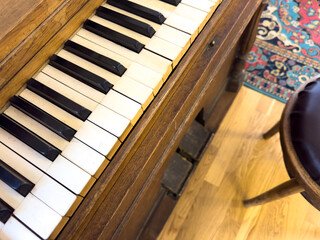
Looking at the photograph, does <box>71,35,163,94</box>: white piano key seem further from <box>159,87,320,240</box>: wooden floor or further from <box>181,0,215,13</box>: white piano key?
<box>159,87,320,240</box>: wooden floor

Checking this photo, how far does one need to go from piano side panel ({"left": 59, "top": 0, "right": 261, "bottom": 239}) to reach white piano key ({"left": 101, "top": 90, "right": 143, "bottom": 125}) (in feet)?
0.12

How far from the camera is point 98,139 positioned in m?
0.68

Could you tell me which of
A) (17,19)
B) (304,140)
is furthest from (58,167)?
(304,140)

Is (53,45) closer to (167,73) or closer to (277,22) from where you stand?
(167,73)

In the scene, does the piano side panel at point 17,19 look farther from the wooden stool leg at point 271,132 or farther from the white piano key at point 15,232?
the wooden stool leg at point 271,132

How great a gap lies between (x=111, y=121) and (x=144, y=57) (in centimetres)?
21

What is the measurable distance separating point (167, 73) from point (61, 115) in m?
0.31

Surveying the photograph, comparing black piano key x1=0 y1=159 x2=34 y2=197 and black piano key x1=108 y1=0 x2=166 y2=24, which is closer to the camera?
black piano key x1=0 y1=159 x2=34 y2=197

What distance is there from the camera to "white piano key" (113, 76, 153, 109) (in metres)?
0.72

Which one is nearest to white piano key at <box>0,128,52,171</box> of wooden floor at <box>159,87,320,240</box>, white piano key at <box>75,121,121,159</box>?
white piano key at <box>75,121,121,159</box>

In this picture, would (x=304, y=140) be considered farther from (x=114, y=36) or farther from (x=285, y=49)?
(x=285, y=49)

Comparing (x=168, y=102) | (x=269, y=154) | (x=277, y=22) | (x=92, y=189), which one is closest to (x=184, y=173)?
(x=269, y=154)

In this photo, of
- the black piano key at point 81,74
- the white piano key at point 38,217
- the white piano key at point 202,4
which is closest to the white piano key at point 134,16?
the white piano key at point 202,4

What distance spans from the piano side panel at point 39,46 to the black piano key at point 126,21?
44 mm
